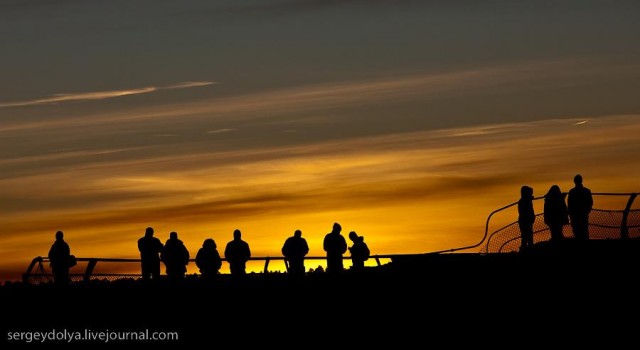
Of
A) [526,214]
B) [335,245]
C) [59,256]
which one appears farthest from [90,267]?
[526,214]

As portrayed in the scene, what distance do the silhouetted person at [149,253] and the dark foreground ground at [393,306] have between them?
791mm

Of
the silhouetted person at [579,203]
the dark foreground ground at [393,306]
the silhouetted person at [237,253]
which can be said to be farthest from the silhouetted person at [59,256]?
the silhouetted person at [579,203]

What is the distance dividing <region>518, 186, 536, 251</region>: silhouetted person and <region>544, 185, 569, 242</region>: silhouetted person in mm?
424

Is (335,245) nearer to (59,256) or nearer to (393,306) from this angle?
(393,306)

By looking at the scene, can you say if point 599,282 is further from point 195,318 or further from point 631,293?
point 195,318

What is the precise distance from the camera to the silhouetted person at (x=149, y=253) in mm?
90750

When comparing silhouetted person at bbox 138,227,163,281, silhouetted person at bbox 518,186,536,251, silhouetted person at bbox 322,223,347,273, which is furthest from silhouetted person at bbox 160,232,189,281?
silhouetted person at bbox 518,186,536,251

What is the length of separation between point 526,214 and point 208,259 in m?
8.42

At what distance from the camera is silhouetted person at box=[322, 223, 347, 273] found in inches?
3548

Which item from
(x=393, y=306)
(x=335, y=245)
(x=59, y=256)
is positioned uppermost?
(x=59, y=256)

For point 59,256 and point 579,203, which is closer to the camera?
point 579,203

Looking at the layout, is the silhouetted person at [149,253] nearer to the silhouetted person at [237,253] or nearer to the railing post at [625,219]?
the silhouetted person at [237,253]

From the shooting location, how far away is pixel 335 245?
9031cm

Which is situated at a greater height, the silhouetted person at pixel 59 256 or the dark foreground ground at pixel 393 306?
the silhouetted person at pixel 59 256
